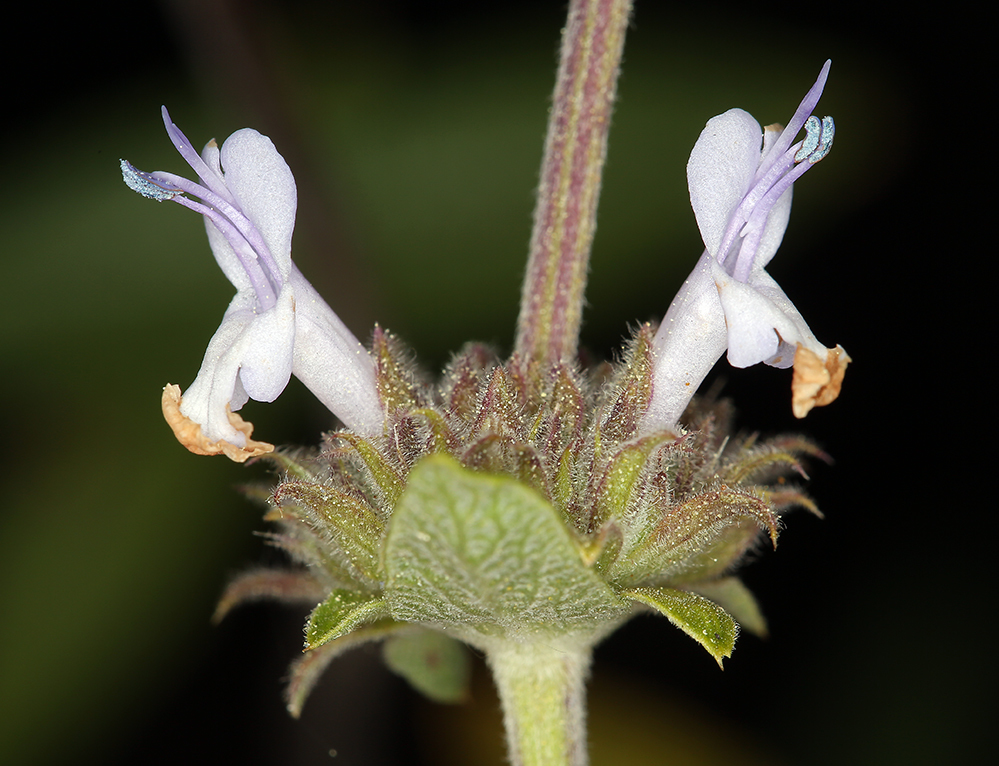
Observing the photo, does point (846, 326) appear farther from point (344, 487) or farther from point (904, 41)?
point (344, 487)

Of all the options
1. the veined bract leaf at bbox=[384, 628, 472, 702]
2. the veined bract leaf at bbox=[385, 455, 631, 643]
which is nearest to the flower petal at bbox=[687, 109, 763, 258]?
the veined bract leaf at bbox=[385, 455, 631, 643]

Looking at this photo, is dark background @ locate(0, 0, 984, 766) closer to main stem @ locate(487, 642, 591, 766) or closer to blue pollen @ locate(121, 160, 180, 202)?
main stem @ locate(487, 642, 591, 766)

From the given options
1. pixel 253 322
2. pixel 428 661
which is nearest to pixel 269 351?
pixel 253 322

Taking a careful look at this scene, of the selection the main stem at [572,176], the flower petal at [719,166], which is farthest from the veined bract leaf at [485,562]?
the flower petal at [719,166]

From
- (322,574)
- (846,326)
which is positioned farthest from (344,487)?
(846,326)

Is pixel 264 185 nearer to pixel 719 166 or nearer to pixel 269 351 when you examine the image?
pixel 269 351
